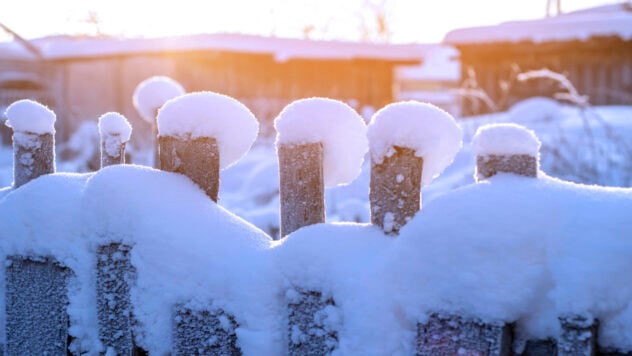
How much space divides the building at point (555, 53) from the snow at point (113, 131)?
884cm

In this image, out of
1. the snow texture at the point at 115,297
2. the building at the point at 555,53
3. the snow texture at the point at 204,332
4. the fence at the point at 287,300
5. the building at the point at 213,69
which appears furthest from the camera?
the building at the point at 213,69

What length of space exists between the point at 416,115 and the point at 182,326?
0.80m

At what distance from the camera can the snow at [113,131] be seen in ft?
7.27

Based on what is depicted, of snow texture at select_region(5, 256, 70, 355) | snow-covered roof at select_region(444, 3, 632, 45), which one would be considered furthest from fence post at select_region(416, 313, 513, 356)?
snow-covered roof at select_region(444, 3, 632, 45)

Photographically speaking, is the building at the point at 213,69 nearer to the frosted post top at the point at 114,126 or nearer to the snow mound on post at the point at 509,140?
the frosted post top at the point at 114,126

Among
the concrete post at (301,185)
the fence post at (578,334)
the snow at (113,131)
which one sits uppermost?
the snow at (113,131)

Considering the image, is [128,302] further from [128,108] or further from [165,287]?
[128,108]

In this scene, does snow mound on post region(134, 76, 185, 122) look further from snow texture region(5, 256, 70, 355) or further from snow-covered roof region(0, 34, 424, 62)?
snow-covered roof region(0, 34, 424, 62)

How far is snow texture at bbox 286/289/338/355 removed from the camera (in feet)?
4.78

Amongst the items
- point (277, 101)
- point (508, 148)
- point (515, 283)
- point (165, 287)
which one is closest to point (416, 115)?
point (508, 148)

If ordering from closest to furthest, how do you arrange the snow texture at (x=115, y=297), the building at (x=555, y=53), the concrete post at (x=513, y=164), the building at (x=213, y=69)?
the concrete post at (x=513, y=164)
the snow texture at (x=115, y=297)
the building at (x=555, y=53)
the building at (x=213, y=69)

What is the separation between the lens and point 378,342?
4.53ft

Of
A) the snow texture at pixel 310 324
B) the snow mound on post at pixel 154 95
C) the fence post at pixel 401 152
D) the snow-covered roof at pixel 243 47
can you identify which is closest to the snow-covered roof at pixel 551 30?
the snow-covered roof at pixel 243 47

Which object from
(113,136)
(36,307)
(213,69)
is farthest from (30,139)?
(213,69)
